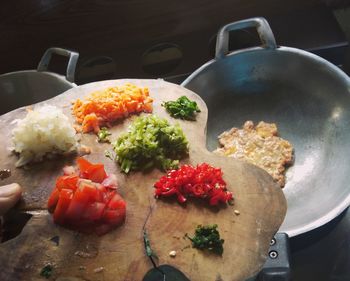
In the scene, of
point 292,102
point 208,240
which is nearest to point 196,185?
point 208,240

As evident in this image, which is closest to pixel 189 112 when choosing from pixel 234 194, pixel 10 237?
pixel 234 194

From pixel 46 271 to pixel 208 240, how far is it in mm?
799

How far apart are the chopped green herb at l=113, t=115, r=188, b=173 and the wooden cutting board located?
0.19ft

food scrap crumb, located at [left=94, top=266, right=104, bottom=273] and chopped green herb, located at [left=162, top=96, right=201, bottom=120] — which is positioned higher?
chopped green herb, located at [left=162, top=96, right=201, bottom=120]

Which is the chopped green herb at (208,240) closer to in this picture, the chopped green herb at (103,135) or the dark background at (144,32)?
the chopped green herb at (103,135)

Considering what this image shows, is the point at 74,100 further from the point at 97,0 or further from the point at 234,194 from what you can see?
the point at 234,194

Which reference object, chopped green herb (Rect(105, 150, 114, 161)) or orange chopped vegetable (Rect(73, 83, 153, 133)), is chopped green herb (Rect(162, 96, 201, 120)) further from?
chopped green herb (Rect(105, 150, 114, 161))

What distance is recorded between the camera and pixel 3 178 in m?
2.53

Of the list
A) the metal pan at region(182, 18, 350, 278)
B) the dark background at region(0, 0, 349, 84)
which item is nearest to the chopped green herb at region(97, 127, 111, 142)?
the metal pan at region(182, 18, 350, 278)

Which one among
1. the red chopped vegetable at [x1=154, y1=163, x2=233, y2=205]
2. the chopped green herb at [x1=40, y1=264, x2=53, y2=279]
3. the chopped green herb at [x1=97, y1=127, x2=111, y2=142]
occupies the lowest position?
the chopped green herb at [x1=40, y1=264, x2=53, y2=279]

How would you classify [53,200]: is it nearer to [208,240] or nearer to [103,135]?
[103,135]

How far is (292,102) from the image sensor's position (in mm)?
3496

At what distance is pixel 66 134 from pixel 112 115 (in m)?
0.35

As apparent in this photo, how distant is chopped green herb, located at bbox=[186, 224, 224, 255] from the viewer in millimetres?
2096
